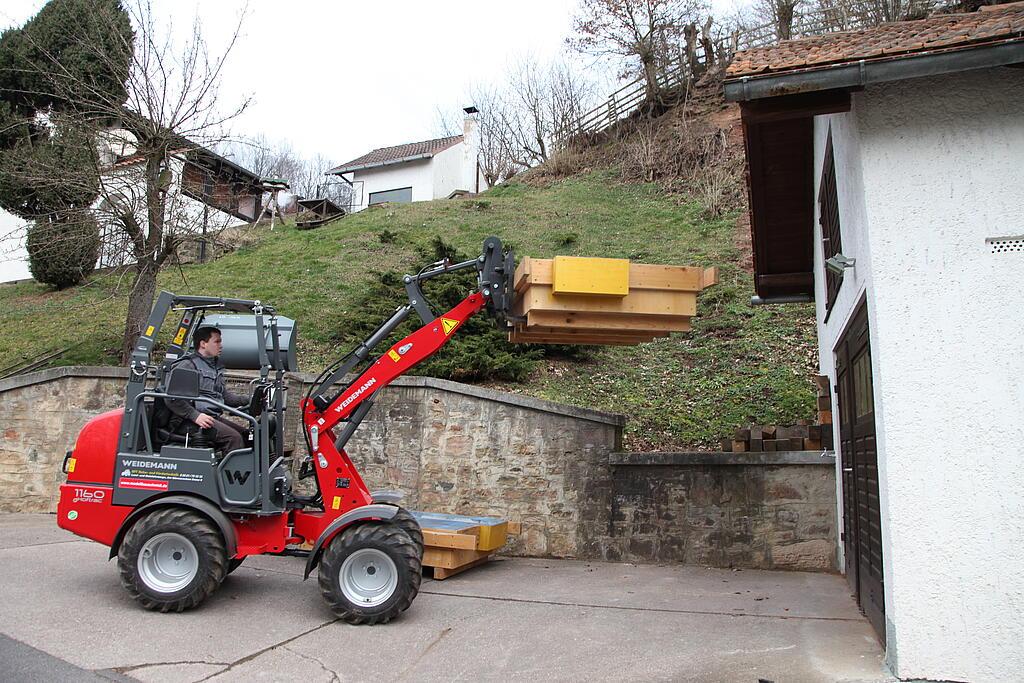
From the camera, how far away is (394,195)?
134ft

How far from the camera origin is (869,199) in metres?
5.09

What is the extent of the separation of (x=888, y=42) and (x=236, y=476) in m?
5.97

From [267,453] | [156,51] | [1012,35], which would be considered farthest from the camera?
[156,51]

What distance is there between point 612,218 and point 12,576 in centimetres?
1798

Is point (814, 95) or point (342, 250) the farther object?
point (342, 250)

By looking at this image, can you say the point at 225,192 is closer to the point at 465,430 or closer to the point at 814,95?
the point at 465,430

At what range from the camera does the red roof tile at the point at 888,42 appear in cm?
484

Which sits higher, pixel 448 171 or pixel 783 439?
pixel 448 171

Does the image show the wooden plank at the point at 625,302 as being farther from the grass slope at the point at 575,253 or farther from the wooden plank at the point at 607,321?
the grass slope at the point at 575,253

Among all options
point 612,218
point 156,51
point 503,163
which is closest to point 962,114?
point 156,51

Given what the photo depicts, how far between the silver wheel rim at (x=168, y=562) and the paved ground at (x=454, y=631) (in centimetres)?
25

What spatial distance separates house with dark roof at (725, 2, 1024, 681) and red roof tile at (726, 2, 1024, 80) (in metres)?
0.02

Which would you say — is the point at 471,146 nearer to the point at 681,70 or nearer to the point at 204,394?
the point at 681,70

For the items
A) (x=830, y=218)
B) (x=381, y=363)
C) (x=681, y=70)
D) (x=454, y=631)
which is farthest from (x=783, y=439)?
(x=681, y=70)
